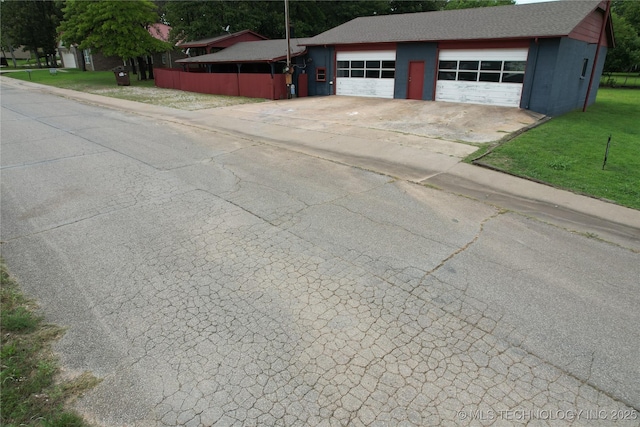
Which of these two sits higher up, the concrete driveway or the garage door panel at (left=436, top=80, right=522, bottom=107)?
the garage door panel at (left=436, top=80, right=522, bottom=107)

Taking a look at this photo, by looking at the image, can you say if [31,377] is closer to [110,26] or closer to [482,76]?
[482,76]

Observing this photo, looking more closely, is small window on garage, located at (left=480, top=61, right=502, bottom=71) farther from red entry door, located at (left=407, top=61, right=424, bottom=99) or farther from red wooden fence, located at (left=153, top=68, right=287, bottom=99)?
red wooden fence, located at (left=153, top=68, right=287, bottom=99)

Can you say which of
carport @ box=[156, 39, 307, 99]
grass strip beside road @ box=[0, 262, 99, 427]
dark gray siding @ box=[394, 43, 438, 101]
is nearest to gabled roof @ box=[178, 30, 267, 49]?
carport @ box=[156, 39, 307, 99]

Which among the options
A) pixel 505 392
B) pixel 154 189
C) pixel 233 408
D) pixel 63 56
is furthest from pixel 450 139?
pixel 63 56

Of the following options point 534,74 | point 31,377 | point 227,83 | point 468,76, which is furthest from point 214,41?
point 31,377

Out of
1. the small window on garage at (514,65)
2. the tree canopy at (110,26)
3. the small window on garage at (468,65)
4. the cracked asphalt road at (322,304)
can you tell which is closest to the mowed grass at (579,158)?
the cracked asphalt road at (322,304)

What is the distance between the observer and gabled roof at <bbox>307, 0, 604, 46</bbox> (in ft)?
59.2

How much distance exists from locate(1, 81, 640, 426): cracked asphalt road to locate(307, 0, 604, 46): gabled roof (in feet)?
47.2

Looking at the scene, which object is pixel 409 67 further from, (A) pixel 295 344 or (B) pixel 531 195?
(A) pixel 295 344

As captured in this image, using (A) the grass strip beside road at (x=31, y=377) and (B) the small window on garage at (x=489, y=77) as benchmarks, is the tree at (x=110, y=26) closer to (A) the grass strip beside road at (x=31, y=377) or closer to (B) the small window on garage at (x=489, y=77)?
(B) the small window on garage at (x=489, y=77)

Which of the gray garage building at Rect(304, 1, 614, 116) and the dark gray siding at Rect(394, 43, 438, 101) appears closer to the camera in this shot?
the gray garage building at Rect(304, 1, 614, 116)

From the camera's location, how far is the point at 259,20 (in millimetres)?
38812

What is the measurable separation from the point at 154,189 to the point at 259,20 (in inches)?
1413

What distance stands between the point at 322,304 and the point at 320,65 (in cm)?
2454
